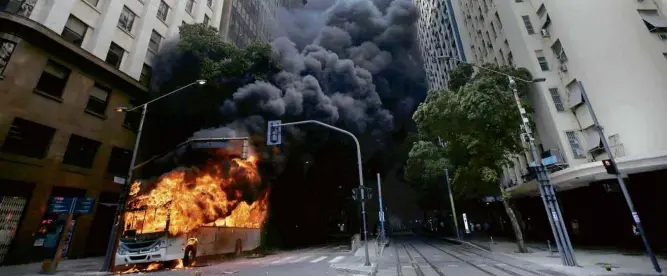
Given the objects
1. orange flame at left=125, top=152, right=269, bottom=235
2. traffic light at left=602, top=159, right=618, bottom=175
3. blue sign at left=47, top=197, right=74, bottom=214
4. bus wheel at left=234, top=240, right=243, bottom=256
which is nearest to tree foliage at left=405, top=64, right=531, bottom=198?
traffic light at left=602, top=159, right=618, bottom=175

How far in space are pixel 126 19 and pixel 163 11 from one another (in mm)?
4822

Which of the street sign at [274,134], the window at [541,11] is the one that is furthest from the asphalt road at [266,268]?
the window at [541,11]

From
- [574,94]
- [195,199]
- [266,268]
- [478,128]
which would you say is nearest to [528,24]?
[574,94]

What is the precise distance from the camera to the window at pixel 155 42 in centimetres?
2722

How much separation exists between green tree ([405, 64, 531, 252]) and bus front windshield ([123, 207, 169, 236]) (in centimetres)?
1743

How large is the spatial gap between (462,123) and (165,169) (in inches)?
949

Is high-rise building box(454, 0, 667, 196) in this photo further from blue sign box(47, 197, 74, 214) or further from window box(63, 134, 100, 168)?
window box(63, 134, 100, 168)

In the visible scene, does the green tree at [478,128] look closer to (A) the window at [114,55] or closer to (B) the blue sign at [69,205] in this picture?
(B) the blue sign at [69,205]

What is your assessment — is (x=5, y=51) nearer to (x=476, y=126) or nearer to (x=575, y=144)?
(x=476, y=126)

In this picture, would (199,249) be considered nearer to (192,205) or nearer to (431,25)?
(192,205)

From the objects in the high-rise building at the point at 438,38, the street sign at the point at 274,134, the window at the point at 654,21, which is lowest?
the street sign at the point at 274,134

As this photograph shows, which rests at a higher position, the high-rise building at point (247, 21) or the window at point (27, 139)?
the high-rise building at point (247, 21)

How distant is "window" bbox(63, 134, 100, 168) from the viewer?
65.7ft

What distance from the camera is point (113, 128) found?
22953mm
